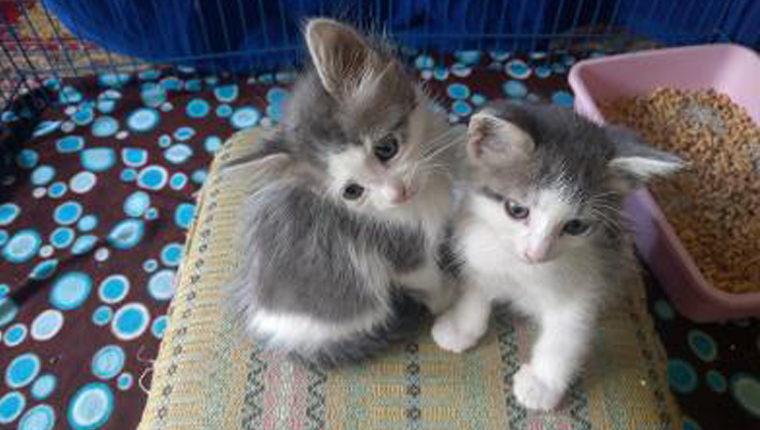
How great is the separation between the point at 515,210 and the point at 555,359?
1.00ft

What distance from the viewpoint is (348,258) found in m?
1.08

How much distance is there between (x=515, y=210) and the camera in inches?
38.7

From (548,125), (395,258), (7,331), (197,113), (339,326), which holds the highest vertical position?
(548,125)

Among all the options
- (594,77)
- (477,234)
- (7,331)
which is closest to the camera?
(477,234)

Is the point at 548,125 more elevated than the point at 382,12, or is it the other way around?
the point at 548,125

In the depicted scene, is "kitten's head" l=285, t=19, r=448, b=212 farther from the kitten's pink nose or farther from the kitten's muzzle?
the kitten's pink nose

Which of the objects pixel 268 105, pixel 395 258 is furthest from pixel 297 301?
pixel 268 105

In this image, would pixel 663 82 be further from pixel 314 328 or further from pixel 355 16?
pixel 314 328

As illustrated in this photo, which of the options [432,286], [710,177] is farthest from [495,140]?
[710,177]

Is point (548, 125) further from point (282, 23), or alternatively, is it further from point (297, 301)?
point (282, 23)

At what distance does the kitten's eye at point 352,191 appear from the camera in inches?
38.6

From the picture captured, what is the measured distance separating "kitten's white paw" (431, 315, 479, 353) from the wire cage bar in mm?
1211

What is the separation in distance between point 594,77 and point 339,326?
4.25 ft

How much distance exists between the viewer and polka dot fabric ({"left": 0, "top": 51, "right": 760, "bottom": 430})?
1.58m
